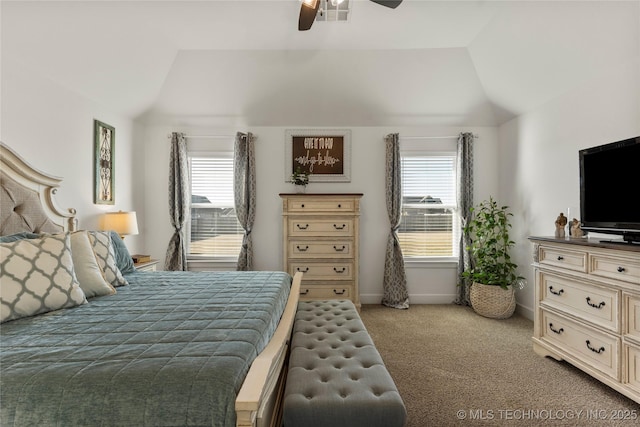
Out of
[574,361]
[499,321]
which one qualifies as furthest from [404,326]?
[574,361]

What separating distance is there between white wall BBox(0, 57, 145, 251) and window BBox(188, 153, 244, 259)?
0.94m

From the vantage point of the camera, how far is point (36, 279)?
5.72 ft

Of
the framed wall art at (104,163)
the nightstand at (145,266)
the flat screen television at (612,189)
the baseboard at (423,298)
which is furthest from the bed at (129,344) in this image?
the flat screen television at (612,189)

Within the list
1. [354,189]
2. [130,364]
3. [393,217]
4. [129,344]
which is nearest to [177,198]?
[354,189]

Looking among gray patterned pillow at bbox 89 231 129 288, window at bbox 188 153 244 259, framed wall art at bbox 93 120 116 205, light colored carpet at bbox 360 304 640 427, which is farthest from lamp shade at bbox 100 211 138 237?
light colored carpet at bbox 360 304 640 427

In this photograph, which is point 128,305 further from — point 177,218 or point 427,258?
point 427,258

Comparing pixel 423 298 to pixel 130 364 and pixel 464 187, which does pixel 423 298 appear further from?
pixel 130 364

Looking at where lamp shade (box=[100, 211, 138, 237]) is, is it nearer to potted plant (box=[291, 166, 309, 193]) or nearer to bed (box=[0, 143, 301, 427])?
bed (box=[0, 143, 301, 427])

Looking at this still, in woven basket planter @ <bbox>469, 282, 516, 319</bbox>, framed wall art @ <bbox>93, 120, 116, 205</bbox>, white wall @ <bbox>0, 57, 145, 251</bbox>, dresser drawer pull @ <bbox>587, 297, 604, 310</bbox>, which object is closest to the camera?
dresser drawer pull @ <bbox>587, 297, 604, 310</bbox>

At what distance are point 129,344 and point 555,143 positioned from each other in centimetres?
414

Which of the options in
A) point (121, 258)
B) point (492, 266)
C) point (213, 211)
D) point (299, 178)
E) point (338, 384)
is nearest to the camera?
point (338, 384)

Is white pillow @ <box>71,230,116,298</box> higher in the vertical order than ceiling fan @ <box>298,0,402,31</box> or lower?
lower

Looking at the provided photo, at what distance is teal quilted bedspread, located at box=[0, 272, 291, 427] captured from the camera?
39.9 inches

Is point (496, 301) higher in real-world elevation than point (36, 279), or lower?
lower
